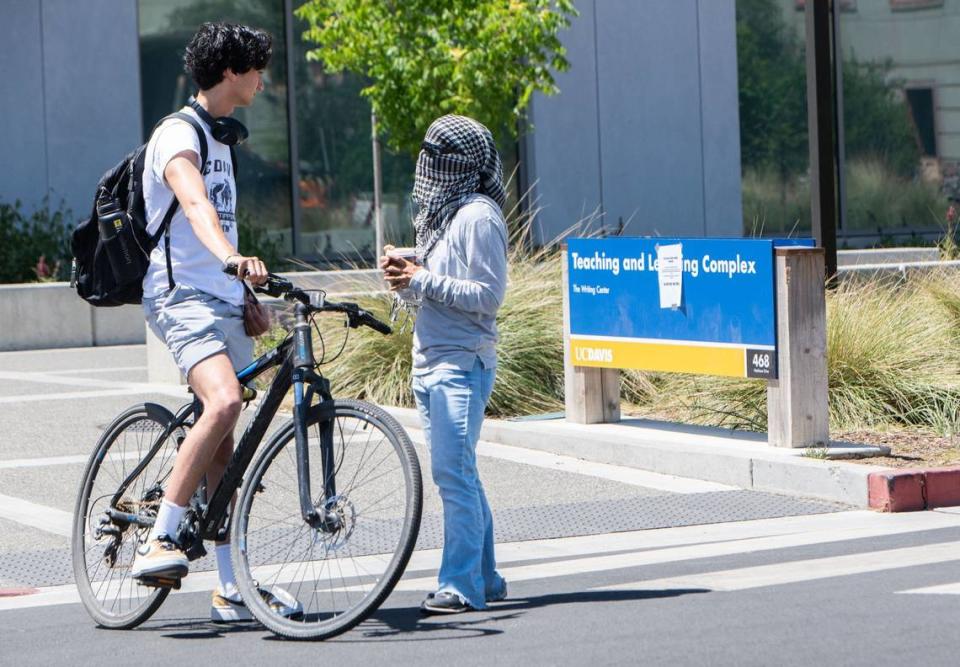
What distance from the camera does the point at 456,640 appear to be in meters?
5.48

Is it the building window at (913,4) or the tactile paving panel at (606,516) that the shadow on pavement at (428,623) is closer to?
the tactile paving panel at (606,516)

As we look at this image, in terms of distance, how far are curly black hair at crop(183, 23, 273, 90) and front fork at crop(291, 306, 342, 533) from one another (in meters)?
0.88

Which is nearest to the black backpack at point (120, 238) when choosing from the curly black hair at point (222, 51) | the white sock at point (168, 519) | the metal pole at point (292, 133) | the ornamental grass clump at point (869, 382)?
the curly black hair at point (222, 51)

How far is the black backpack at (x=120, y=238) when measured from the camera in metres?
5.57

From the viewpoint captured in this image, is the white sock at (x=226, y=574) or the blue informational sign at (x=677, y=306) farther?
the blue informational sign at (x=677, y=306)

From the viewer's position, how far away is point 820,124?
38.5 ft

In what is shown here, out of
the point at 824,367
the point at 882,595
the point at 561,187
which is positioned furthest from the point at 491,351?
the point at 561,187

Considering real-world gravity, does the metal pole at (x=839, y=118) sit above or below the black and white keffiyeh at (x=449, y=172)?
above

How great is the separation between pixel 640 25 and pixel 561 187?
106 inches

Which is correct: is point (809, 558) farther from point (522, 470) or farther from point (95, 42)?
point (95, 42)

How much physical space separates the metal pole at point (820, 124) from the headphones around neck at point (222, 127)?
6691 millimetres

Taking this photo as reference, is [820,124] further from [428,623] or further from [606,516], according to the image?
[428,623]

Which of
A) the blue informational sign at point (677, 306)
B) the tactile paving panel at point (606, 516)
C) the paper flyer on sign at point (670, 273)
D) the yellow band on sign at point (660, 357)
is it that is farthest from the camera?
the paper flyer on sign at point (670, 273)

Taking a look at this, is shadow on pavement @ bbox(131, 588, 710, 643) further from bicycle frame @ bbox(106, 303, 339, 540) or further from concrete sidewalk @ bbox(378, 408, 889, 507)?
concrete sidewalk @ bbox(378, 408, 889, 507)
